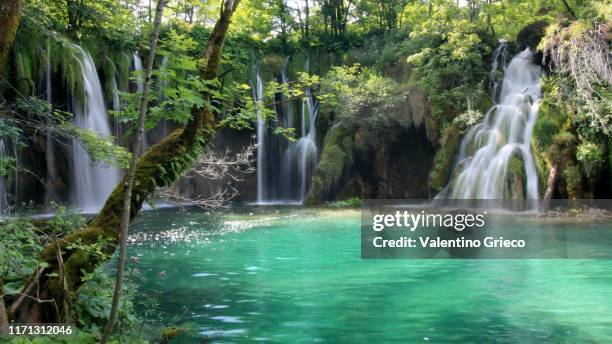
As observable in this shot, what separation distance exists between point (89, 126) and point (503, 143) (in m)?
15.2

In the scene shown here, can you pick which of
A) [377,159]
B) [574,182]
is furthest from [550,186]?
[377,159]

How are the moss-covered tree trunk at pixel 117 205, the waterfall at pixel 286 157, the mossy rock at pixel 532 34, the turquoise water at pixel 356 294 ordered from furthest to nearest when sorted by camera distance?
the waterfall at pixel 286 157 < the mossy rock at pixel 532 34 < the turquoise water at pixel 356 294 < the moss-covered tree trunk at pixel 117 205

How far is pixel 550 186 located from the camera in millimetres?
16797

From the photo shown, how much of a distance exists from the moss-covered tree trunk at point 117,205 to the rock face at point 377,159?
18.7 meters

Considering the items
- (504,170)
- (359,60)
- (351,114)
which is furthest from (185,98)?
(359,60)

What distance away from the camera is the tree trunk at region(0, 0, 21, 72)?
318 centimetres

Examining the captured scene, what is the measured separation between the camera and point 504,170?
1791 cm

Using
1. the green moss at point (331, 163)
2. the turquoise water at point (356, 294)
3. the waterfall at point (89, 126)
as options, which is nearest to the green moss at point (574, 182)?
the turquoise water at point (356, 294)

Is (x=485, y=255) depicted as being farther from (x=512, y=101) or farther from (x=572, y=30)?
(x=512, y=101)

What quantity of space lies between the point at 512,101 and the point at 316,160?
965cm

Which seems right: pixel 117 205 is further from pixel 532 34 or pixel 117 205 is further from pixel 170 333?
pixel 532 34

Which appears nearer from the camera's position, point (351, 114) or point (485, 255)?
point (485, 255)

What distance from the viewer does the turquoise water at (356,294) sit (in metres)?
6.09

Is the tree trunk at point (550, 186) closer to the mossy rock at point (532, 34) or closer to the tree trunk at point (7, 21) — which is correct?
the mossy rock at point (532, 34)
